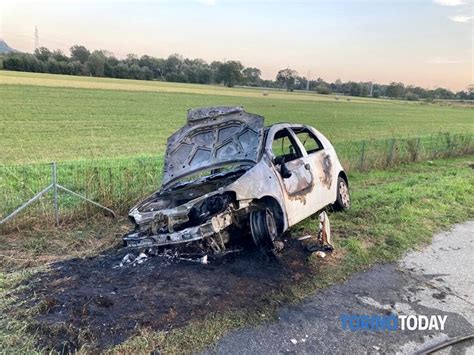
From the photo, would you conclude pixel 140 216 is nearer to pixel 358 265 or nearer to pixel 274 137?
pixel 274 137

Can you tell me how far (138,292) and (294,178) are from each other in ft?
8.88

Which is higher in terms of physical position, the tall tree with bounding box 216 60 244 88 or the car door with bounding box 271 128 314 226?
the tall tree with bounding box 216 60 244 88

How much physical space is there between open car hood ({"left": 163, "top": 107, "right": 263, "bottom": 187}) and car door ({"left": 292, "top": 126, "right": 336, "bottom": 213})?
3.70ft

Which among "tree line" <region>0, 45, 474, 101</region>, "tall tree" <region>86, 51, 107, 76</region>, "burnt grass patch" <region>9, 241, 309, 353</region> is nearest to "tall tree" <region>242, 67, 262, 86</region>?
"tree line" <region>0, 45, 474, 101</region>

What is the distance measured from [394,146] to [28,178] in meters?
11.2

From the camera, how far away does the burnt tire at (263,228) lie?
5.30 metres

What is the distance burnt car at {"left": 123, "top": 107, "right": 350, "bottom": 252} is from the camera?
514cm

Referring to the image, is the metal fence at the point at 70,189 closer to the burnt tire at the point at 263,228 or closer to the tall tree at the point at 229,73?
the burnt tire at the point at 263,228

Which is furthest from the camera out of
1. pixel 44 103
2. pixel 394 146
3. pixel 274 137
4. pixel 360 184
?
pixel 44 103

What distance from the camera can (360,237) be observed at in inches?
258

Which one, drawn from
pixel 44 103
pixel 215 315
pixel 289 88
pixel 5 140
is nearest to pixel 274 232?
pixel 215 315

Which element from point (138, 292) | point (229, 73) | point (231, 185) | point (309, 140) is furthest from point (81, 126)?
point (229, 73)

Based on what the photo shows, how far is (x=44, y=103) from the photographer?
3525 cm

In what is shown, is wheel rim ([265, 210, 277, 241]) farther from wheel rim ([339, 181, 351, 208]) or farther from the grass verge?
wheel rim ([339, 181, 351, 208])
